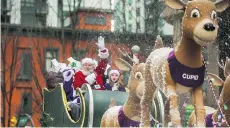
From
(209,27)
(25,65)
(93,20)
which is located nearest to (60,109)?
(209,27)

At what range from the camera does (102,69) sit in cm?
1025

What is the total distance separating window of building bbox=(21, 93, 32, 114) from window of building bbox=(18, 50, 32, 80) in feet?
3.39

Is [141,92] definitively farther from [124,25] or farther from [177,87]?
[124,25]

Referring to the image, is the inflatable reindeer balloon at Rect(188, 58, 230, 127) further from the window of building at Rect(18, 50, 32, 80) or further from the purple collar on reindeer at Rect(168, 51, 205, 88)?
the window of building at Rect(18, 50, 32, 80)

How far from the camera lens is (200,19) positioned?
19.5 feet

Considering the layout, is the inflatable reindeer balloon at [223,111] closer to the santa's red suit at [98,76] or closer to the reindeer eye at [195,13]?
the reindeer eye at [195,13]

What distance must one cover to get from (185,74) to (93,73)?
14.5 ft

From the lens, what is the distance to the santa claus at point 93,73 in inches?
395

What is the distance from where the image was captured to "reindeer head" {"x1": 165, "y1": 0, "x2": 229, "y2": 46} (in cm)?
576

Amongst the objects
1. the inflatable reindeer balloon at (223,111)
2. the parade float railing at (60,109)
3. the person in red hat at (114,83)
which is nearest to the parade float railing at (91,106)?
the parade float railing at (60,109)

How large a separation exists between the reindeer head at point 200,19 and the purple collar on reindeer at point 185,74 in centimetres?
32

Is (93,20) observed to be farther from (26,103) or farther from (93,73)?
(93,73)

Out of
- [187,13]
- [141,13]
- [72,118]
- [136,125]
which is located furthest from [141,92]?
[141,13]

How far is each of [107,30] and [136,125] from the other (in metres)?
13.5
